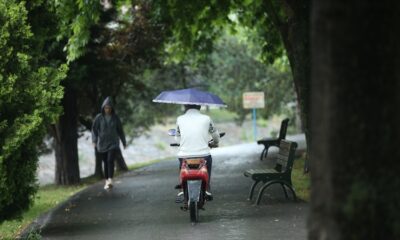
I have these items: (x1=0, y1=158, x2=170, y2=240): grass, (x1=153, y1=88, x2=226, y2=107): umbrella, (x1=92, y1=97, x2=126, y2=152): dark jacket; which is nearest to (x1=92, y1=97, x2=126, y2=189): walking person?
(x1=92, y1=97, x2=126, y2=152): dark jacket

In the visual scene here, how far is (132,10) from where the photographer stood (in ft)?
78.1

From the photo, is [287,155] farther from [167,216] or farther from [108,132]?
[108,132]

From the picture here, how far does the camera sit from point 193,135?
34.9 ft

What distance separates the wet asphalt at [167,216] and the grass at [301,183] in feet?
1.20

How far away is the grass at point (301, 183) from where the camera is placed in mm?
13353

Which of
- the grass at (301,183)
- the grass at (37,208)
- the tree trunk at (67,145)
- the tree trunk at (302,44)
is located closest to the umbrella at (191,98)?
the grass at (37,208)

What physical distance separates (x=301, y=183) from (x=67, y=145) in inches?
354

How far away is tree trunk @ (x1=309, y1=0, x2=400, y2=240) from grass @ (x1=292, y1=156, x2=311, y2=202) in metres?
8.32

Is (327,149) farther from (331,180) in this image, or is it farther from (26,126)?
(26,126)

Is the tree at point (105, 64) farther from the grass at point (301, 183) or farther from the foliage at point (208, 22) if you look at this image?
the grass at point (301, 183)

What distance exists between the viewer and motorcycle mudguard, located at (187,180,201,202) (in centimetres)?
1037

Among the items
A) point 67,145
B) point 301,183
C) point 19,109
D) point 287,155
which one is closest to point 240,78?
point 67,145

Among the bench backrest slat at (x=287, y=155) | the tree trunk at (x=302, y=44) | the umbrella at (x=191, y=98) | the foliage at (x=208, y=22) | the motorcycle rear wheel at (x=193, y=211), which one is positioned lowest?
the motorcycle rear wheel at (x=193, y=211)

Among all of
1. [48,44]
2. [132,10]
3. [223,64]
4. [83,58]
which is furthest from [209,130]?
[223,64]
